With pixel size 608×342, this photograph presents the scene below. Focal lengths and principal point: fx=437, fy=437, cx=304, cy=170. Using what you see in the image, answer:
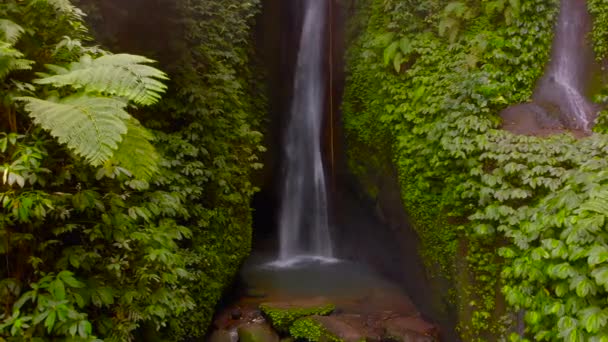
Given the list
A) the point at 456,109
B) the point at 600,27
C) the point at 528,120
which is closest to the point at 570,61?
the point at 600,27

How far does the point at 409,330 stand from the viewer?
643cm

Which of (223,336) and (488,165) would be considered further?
(223,336)

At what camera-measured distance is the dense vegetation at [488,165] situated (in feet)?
12.7

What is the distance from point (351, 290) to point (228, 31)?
5336 mm

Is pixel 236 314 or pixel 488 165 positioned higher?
pixel 488 165

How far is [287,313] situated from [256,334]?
0.55 metres

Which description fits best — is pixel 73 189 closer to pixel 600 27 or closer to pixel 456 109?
pixel 456 109

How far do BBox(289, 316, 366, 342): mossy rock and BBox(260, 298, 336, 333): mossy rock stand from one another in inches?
4.5

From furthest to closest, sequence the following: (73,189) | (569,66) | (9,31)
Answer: (569,66) < (73,189) < (9,31)

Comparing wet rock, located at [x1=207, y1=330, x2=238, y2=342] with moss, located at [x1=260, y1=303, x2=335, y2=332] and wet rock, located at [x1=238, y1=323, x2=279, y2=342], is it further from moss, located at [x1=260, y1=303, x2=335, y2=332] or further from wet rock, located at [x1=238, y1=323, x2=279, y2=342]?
moss, located at [x1=260, y1=303, x2=335, y2=332]

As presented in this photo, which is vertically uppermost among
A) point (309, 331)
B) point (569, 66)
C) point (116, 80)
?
point (569, 66)

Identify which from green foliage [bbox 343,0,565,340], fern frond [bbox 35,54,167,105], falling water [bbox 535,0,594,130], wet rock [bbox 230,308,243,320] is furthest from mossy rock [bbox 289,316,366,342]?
fern frond [bbox 35,54,167,105]

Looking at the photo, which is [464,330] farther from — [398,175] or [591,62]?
[591,62]

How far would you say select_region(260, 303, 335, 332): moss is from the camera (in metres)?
6.50
